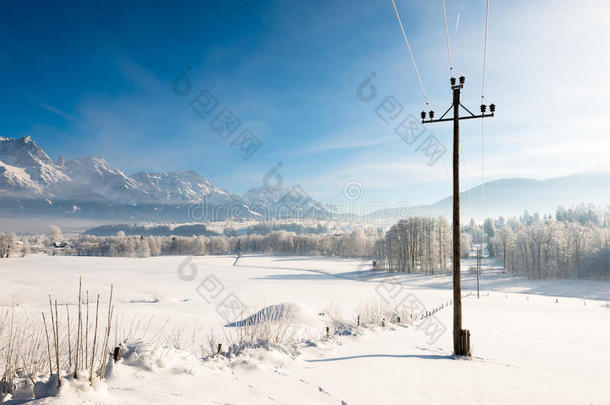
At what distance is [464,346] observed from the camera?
8914mm

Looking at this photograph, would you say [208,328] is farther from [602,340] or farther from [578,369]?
[602,340]

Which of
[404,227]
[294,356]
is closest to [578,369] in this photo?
[294,356]

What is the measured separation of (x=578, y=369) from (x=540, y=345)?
3.27m

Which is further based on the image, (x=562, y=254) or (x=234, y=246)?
(x=234, y=246)

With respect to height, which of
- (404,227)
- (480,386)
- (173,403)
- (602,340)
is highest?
(404,227)

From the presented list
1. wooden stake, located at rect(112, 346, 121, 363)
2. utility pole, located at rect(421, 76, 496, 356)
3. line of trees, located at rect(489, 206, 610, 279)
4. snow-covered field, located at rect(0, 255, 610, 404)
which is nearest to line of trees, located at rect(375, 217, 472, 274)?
line of trees, located at rect(489, 206, 610, 279)

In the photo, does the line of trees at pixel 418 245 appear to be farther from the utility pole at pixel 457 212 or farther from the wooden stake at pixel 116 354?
the wooden stake at pixel 116 354

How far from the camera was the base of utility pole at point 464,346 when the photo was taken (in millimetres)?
8867

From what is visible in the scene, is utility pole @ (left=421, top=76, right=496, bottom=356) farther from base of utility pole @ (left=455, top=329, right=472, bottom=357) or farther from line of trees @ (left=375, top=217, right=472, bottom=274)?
line of trees @ (left=375, top=217, right=472, bottom=274)

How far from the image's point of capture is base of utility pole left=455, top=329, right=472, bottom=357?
8867mm

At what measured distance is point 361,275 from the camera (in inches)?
2410

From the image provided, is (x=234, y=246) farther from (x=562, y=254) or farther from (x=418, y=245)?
(x=562, y=254)

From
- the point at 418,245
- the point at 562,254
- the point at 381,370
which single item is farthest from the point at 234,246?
the point at 381,370

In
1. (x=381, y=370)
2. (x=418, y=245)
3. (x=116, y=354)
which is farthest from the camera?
(x=418, y=245)
